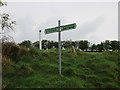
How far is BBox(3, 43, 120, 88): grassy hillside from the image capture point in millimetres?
7441

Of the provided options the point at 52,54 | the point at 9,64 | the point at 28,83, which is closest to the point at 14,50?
the point at 9,64

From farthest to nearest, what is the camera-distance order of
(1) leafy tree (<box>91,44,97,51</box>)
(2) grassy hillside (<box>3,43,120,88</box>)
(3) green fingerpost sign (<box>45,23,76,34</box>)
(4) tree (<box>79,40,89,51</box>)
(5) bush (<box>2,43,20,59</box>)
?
1. (4) tree (<box>79,40,89,51</box>)
2. (1) leafy tree (<box>91,44,97,51</box>)
3. (5) bush (<box>2,43,20,59</box>)
4. (3) green fingerpost sign (<box>45,23,76,34</box>)
5. (2) grassy hillside (<box>3,43,120,88</box>)

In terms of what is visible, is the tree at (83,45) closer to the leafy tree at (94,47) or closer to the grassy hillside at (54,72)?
the leafy tree at (94,47)

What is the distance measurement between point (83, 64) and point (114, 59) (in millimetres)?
1795

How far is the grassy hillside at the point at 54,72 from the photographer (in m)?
7.44

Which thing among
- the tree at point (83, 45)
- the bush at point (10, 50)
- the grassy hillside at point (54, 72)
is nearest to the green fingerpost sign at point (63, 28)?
the grassy hillside at point (54, 72)

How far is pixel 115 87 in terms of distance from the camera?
736 cm

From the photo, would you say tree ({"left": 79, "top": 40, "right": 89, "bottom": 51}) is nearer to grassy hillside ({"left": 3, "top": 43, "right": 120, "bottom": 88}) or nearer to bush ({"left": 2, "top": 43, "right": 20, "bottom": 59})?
grassy hillside ({"left": 3, "top": 43, "right": 120, "bottom": 88})

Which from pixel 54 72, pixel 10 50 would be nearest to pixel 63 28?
pixel 54 72

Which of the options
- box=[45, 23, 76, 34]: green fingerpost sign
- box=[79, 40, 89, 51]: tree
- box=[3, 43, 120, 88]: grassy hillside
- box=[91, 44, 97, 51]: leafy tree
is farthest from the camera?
box=[79, 40, 89, 51]: tree

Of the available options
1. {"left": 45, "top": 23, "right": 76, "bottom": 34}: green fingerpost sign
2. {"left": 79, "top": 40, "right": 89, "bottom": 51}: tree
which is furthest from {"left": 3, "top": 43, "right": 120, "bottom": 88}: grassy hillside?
{"left": 79, "top": 40, "right": 89, "bottom": 51}: tree

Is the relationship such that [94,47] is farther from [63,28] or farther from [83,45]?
[63,28]

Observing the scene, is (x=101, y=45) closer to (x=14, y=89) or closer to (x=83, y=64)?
(x=83, y=64)

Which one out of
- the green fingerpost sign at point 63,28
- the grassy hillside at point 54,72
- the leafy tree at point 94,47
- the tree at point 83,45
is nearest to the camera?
the grassy hillside at point 54,72
